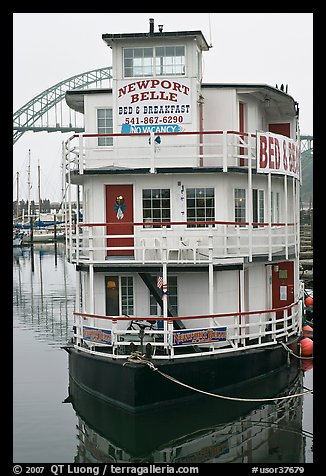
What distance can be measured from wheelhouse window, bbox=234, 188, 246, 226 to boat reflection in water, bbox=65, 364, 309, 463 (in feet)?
15.0

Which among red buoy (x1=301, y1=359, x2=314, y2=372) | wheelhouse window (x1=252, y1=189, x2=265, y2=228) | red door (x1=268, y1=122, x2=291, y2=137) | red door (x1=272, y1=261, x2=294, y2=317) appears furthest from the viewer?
red door (x1=268, y1=122, x2=291, y2=137)

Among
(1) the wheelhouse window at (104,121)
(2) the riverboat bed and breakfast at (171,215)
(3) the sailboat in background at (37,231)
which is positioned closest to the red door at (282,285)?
(2) the riverboat bed and breakfast at (171,215)

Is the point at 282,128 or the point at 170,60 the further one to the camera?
the point at 282,128

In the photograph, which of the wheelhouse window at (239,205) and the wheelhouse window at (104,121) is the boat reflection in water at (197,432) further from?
the wheelhouse window at (104,121)

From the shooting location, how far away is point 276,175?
68.8 ft

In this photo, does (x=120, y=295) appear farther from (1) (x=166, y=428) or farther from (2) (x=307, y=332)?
(2) (x=307, y=332)

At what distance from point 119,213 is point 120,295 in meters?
2.22

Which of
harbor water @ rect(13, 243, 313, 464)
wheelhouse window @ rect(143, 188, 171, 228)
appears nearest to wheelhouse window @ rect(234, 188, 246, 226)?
wheelhouse window @ rect(143, 188, 171, 228)

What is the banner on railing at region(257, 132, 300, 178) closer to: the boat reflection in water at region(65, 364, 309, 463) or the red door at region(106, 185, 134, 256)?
the red door at region(106, 185, 134, 256)

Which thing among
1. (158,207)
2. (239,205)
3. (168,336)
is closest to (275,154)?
(239,205)

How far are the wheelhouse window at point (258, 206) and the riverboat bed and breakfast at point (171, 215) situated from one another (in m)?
0.07

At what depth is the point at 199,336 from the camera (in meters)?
17.5

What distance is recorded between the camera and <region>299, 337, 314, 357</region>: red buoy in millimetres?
22656

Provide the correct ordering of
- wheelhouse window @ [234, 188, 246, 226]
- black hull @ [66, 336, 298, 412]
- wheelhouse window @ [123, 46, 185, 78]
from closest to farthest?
black hull @ [66, 336, 298, 412] < wheelhouse window @ [123, 46, 185, 78] < wheelhouse window @ [234, 188, 246, 226]
